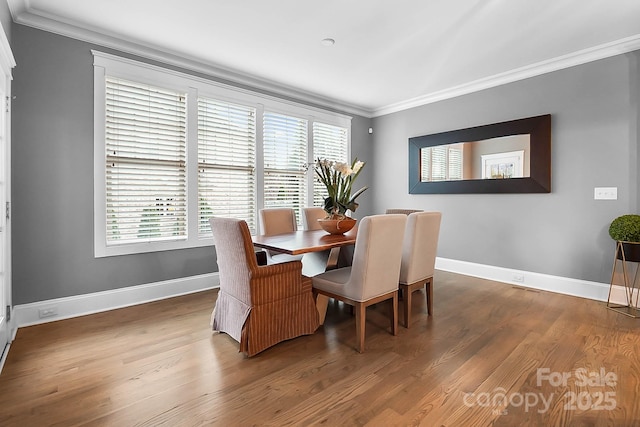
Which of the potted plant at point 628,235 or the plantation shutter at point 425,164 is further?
the plantation shutter at point 425,164

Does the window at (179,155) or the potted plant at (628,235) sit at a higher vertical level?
the window at (179,155)

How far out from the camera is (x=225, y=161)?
156 inches

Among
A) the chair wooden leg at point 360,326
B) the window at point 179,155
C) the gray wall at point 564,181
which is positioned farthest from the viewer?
the gray wall at point 564,181

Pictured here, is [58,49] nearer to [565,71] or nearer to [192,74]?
[192,74]

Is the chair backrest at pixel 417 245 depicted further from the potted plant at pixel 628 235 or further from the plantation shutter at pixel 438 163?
the plantation shutter at pixel 438 163

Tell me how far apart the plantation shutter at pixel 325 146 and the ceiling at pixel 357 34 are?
0.97m

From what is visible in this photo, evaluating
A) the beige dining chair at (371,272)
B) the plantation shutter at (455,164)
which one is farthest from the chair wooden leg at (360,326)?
the plantation shutter at (455,164)

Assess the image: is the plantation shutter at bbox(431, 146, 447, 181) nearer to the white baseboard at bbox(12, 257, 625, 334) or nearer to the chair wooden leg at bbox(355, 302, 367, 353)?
the white baseboard at bbox(12, 257, 625, 334)

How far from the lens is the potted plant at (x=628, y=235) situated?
2912mm

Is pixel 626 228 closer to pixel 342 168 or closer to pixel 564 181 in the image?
pixel 564 181

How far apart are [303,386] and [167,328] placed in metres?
1.46

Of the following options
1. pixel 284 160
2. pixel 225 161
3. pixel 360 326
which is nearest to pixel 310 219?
pixel 284 160

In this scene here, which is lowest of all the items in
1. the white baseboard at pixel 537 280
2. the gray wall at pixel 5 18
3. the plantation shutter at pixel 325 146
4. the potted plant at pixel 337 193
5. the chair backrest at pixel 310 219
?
the white baseboard at pixel 537 280

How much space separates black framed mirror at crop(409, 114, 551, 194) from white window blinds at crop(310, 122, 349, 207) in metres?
1.11
